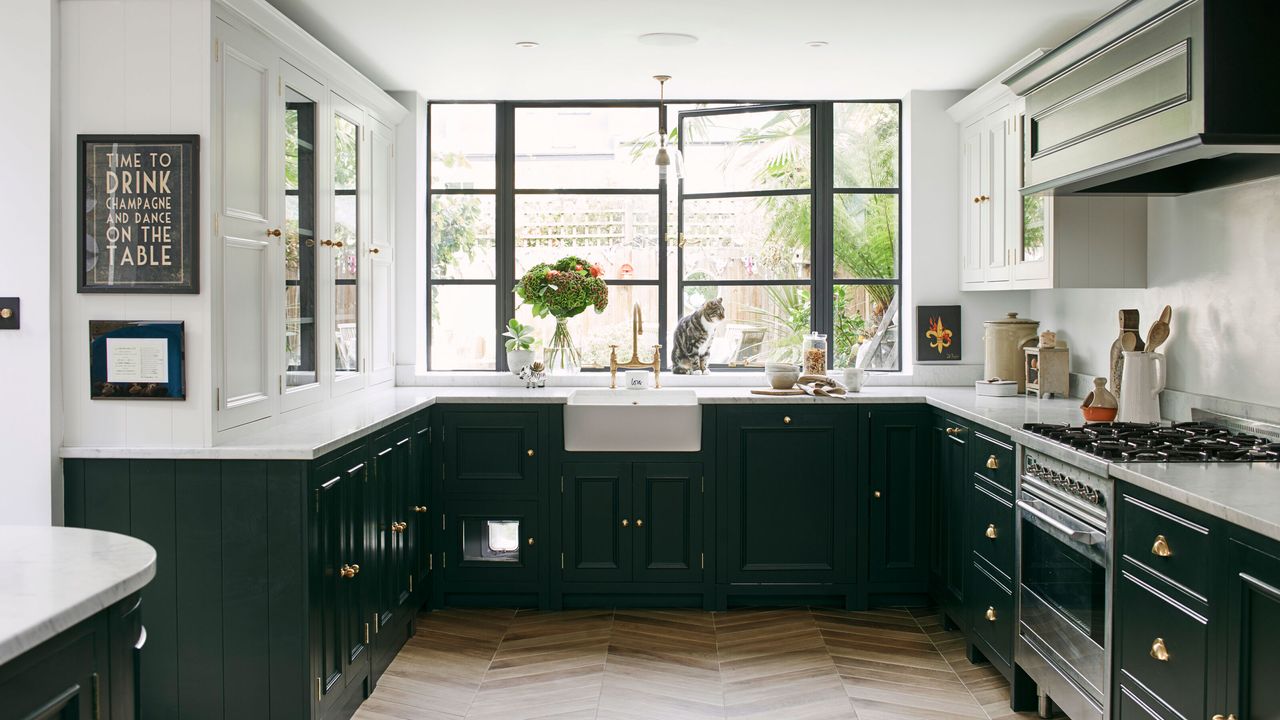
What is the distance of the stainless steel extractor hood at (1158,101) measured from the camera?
2395 millimetres

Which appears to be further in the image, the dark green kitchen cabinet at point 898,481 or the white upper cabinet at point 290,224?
the dark green kitchen cabinet at point 898,481

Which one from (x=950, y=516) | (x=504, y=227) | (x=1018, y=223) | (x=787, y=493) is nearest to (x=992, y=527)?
(x=950, y=516)

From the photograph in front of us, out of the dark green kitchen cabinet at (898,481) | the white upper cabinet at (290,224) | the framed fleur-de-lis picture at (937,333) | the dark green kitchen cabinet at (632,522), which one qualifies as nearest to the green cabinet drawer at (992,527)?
the dark green kitchen cabinet at (898,481)

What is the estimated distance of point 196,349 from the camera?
111 inches

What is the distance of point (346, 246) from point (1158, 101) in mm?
3007

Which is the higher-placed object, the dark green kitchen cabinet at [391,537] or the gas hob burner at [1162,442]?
the gas hob burner at [1162,442]

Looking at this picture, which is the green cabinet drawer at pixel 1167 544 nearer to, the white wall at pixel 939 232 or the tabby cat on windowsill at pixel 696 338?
the white wall at pixel 939 232

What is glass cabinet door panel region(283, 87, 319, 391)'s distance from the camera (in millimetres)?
3373

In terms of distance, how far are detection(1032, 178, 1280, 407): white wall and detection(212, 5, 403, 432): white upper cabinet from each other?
10.4 feet

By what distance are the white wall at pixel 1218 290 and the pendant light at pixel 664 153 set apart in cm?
204

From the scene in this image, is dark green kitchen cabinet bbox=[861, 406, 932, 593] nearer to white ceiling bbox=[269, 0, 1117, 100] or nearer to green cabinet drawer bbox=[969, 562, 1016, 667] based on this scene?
green cabinet drawer bbox=[969, 562, 1016, 667]

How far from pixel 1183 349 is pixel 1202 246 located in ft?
1.26

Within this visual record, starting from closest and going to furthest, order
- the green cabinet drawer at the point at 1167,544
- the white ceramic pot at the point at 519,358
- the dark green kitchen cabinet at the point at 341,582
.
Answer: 1. the green cabinet drawer at the point at 1167,544
2. the dark green kitchen cabinet at the point at 341,582
3. the white ceramic pot at the point at 519,358

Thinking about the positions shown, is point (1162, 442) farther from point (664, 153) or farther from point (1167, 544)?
point (664, 153)
